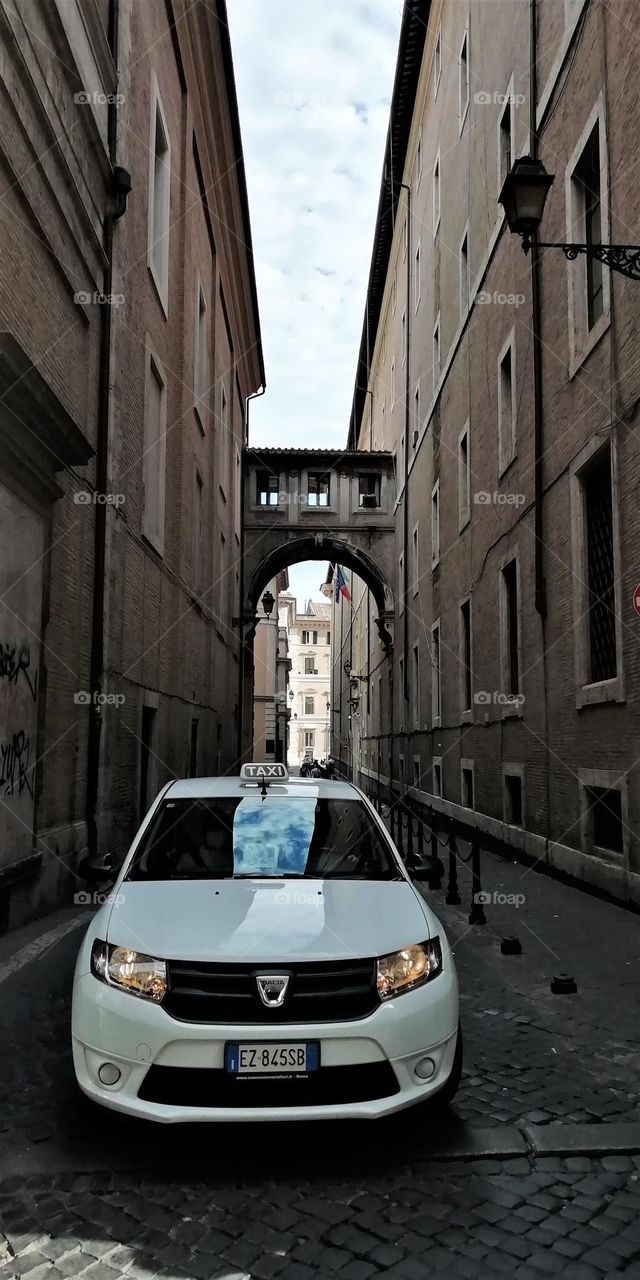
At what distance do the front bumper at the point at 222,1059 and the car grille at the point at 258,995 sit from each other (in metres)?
0.05

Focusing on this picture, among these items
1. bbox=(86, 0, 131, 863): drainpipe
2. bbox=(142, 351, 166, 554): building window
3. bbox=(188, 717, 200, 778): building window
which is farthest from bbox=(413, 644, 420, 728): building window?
bbox=(86, 0, 131, 863): drainpipe

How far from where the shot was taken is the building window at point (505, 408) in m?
14.6

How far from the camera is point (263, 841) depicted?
4855 millimetres

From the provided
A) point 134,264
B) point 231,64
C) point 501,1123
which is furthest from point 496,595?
point 231,64

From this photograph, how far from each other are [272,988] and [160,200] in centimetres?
1525

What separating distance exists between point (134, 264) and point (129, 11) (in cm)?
312

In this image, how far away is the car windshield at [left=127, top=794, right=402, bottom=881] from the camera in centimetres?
464

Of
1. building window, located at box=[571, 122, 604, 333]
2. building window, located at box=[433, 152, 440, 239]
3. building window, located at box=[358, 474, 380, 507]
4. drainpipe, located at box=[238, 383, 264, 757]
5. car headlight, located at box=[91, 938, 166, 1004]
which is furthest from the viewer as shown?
building window, located at box=[358, 474, 380, 507]

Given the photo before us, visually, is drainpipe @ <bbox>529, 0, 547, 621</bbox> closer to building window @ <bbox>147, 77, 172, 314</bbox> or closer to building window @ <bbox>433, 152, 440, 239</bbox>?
building window @ <bbox>147, 77, 172, 314</bbox>

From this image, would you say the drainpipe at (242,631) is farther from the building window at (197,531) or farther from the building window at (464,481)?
the building window at (464,481)

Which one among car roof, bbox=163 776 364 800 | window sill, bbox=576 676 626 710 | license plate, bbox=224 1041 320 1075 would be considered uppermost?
window sill, bbox=576 676 626 710

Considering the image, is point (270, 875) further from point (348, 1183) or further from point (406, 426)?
point (406, 426)

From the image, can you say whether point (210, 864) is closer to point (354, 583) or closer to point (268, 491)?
point (268, 491)

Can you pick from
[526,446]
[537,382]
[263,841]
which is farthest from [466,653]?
[263,841]
